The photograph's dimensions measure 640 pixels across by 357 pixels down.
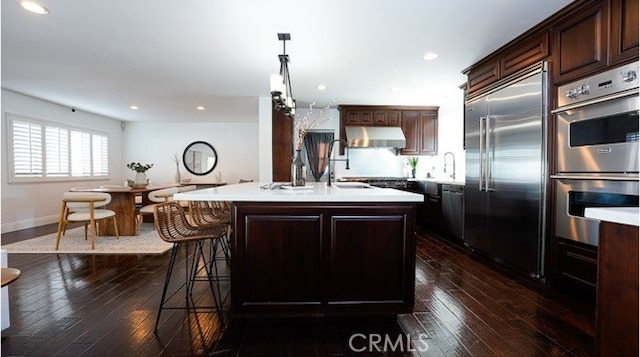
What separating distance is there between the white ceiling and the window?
0.73 m

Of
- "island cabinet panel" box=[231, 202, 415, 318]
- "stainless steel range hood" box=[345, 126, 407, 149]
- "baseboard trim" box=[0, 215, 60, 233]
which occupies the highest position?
"stainless steel range hood" box=[345, 126, 407, 149]

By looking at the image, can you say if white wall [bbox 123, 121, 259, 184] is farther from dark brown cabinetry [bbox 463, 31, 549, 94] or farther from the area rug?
dark brown cabinetry [bbox 463, 31, 549, 94]

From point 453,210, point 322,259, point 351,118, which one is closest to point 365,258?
point 322,259

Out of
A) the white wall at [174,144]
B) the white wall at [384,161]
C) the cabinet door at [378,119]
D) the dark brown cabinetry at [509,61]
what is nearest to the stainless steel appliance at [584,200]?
the dark brown cabinetry at [509,61]

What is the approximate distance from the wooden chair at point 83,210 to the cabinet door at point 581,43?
17.1 ft

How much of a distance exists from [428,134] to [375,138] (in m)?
1.16

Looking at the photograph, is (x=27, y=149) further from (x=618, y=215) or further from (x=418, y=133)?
(x=618, y=215)

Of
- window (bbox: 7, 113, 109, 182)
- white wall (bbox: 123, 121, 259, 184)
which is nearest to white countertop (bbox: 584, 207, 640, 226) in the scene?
window (bbox: 7, 113, 109, 182)

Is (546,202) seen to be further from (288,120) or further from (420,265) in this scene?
(288,120)

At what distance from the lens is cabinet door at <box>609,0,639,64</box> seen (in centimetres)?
197

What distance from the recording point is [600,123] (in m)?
2.21

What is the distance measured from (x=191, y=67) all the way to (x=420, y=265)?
140 inches

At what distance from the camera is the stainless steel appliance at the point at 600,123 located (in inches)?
79.1

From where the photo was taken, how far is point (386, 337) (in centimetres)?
189
